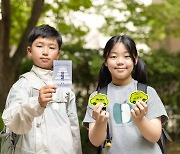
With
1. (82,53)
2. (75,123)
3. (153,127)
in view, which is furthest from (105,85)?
(82,53)

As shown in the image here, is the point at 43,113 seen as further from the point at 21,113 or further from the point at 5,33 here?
the point at 5,33

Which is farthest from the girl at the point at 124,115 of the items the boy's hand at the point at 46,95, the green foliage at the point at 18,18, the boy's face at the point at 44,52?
the green foliage at the point at 18,18

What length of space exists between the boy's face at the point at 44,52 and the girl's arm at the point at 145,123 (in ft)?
2.69

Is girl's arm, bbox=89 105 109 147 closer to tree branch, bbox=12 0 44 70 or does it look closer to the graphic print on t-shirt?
the graphic print on t-shirt

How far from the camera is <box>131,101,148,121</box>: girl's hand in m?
2.23

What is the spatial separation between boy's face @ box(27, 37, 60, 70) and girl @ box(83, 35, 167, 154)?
1.39ft

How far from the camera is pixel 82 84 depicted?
26.4ft

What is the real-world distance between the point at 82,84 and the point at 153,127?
573 cm

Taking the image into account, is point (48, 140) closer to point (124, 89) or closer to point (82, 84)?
point (124, 89)

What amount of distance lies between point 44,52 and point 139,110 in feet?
2.98

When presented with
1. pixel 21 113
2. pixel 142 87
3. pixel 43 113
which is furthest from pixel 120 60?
pixel 21 113

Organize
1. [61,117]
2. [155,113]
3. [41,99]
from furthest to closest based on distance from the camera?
[61,117]
[155,113]
[41,99]

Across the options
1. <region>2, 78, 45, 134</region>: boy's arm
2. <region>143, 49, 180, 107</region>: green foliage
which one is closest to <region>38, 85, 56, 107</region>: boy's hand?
<region>2, 78, 45, 134</region>: boy's arm

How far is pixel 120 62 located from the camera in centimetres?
250
